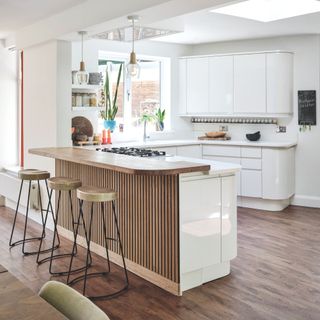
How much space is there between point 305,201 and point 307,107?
1379 millimetres

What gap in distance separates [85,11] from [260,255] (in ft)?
9.46

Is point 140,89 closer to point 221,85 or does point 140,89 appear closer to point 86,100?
point 221,85

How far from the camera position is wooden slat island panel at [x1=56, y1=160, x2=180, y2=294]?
343cm

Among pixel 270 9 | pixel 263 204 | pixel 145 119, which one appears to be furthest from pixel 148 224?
pixel 145 119

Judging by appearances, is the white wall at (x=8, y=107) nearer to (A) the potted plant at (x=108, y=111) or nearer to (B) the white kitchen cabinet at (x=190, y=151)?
(A) the potted plant at (x=108, y=111)

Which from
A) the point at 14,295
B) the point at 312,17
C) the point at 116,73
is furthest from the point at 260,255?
the point at 116,73

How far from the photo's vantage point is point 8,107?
6574mm

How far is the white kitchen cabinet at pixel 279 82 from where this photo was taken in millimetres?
6406

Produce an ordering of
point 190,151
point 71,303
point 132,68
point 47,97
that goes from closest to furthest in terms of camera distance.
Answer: point 71,303, point 132,68, point 47,97, point 190,151

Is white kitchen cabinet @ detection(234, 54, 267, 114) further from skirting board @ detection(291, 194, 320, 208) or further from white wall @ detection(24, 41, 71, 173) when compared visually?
white wall @ detection(24, 41, 71, 173)

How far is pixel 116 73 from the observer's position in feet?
22.5

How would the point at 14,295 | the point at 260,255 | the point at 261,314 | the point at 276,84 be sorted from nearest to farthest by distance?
1. the point at 14,295
2. the point at 261,314
3. the point at 260,255
4. the point at 276,84

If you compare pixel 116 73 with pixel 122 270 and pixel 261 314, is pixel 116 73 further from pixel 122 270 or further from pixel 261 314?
pixel 261 314

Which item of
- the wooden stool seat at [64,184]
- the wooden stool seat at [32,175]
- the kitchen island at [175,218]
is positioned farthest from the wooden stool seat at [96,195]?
the wooden stool seat at [32,175]
